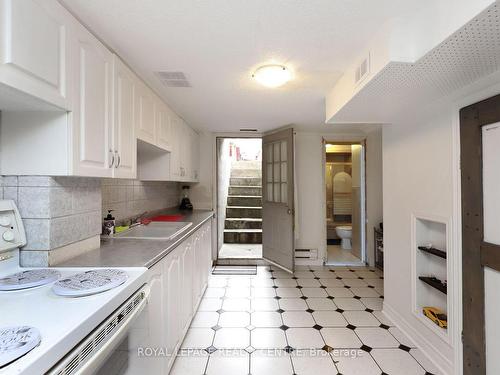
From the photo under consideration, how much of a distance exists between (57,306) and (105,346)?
223 mm

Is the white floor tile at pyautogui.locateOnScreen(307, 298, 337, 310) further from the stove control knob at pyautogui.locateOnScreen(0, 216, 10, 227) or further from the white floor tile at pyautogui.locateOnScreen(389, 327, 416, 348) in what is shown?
the stove control knob at pyautogui.locateOnScreen(0, 216, 10, 227)

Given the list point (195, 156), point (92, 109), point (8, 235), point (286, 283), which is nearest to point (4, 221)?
point (8, 235)

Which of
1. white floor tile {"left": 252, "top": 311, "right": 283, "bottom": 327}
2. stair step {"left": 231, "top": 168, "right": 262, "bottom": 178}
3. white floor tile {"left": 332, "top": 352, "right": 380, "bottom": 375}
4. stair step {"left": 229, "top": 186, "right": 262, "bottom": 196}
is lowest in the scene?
white floor tile {"left": 332, "top": 352, "right": 380, "bottom": 375}

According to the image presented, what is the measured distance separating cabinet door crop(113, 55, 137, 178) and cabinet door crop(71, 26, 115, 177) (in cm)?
6

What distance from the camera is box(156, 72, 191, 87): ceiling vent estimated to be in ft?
6.25

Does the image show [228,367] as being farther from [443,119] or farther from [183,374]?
[443,119]

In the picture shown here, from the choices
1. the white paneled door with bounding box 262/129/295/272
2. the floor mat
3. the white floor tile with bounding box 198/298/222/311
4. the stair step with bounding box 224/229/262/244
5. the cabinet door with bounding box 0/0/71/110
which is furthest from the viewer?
the stair step with bounding box 224/229/262/244

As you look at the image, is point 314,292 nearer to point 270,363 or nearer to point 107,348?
point 270,363

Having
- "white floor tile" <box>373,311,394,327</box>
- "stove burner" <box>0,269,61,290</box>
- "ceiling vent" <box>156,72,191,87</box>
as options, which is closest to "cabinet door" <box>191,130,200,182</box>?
"ceiling vent" <box>156,72,191,87</box>

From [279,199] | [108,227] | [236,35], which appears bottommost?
[108,227]

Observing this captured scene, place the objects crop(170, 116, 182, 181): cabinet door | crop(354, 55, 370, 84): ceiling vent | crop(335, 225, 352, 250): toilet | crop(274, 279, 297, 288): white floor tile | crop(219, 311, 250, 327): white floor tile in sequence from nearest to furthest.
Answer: crop(354, 55, 370, 84): ceiling vent → crop(219, 311, 250, 327): white floor tile → crop(170, 116, 182, 181): cabinet door → crop(274, 279, 297, 288): white floor tile → crop(335, 225, 352, 250): toilet

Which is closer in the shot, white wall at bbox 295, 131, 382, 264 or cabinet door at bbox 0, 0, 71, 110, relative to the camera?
cabinet door at bbox 0, 0, 71, 110

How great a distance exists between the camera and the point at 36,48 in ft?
3.26

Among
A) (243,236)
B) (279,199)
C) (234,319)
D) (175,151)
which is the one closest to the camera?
(234,319)
